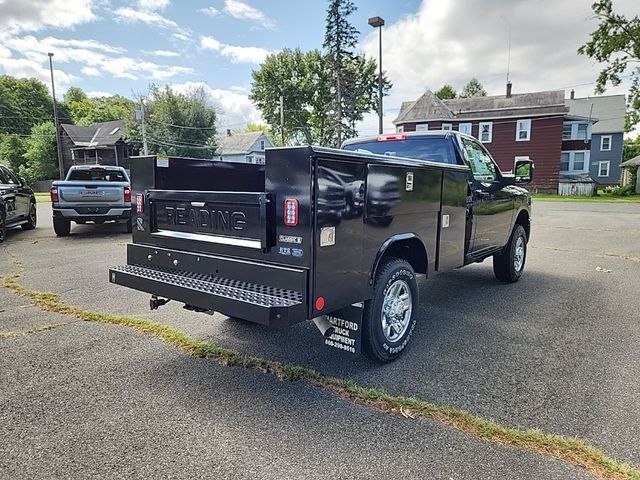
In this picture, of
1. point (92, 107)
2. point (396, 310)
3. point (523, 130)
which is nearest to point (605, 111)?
point (523, 130)

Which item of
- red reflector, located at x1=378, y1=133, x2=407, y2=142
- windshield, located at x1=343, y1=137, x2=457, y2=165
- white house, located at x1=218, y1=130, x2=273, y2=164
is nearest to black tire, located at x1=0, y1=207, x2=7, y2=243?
windshield, located at x1=343, y1=137, x2=457, y2=165

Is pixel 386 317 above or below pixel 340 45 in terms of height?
below

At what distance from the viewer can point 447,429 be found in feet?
9.10

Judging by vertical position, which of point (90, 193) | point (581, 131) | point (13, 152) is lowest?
point (90, 193)

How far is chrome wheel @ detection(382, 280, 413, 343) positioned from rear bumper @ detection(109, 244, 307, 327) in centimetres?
99

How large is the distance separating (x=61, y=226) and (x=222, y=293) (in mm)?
9610

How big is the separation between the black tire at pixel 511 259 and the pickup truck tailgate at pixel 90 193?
8451mm

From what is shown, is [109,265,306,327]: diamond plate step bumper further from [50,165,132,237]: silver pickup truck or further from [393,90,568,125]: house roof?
[393,90,568,125]: house roof

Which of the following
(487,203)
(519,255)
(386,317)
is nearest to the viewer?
(386,317)

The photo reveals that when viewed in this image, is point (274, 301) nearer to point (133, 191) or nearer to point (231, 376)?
point (231, 376)

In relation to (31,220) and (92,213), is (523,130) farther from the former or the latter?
(31,220)

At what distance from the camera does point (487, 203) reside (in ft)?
17.8

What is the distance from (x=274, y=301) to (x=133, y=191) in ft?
6.43

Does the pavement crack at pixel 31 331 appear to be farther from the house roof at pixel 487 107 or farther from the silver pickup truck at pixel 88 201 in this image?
the house roof at pixel 487 107
